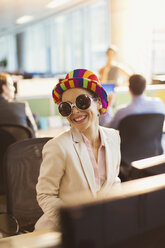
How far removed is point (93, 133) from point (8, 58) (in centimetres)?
1640

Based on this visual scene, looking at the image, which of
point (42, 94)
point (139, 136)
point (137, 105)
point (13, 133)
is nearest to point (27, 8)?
point (42, 94)

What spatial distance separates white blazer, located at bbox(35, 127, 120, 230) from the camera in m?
1.17

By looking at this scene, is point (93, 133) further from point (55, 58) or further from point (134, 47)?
point (55, 58)

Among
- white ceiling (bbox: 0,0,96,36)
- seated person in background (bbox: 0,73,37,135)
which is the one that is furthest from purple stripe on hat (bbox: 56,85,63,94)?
white ceiling (bbox: 0,0,96,36)

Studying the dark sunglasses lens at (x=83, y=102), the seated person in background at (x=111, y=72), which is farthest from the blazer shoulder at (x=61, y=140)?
the seated person in background at (x=111, y=72)

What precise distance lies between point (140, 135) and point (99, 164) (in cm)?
146

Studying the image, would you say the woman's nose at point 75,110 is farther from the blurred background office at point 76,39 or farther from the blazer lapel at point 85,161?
the blurred background office at point 76,39

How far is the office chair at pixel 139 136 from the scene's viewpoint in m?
2.60

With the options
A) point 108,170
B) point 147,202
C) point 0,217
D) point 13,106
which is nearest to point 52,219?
point 108,170

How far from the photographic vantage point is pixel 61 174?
1179mm

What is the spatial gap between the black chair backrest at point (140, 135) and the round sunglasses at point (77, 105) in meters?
1.40

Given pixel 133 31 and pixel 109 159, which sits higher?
pixel 133 31

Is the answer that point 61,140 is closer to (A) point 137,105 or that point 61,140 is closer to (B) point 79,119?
(B) point 79,119

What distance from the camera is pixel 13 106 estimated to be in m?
2.85
